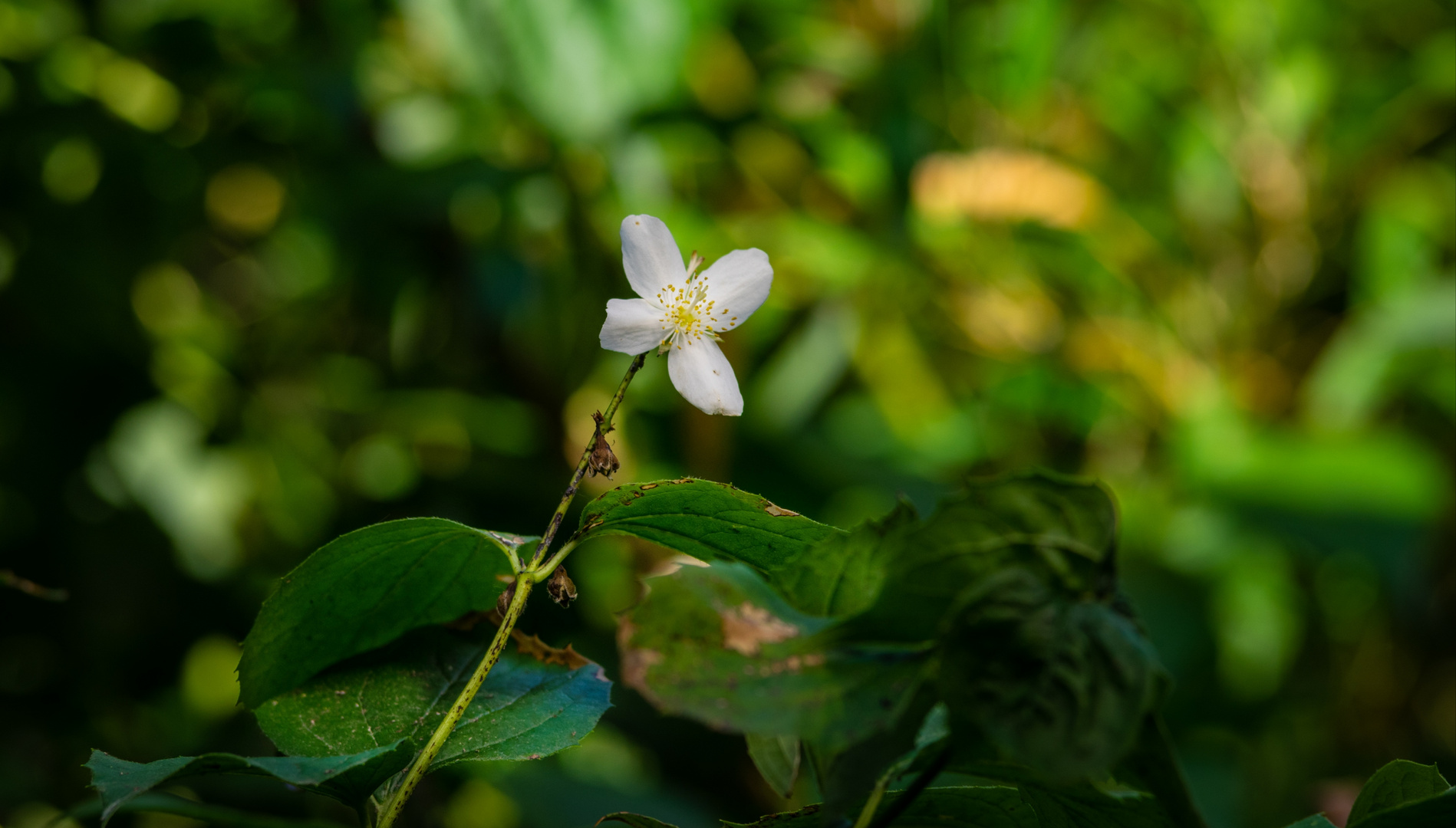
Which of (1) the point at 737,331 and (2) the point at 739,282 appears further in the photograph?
(1) the point at 737,331

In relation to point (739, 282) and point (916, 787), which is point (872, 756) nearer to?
point (916, 787)

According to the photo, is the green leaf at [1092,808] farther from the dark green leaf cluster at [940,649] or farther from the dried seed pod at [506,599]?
the dried seed pod at [506,599]

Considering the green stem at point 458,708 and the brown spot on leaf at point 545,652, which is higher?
the green stem at point 458,708

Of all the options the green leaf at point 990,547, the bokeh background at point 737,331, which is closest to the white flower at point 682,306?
the green leaf at point 990,547

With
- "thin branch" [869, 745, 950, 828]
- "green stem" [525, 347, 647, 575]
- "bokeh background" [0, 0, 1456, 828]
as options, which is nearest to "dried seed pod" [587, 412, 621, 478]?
"green stem" [525, 347, 647, 575]

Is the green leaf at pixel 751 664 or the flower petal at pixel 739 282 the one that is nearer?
the green leaf at pixel 751 664

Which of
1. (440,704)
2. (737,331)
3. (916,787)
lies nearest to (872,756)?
(916,787)

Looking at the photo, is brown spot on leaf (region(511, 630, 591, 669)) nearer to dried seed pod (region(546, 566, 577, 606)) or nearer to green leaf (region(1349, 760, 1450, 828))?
dried seed pod (region(546, 566, 577, 606))
